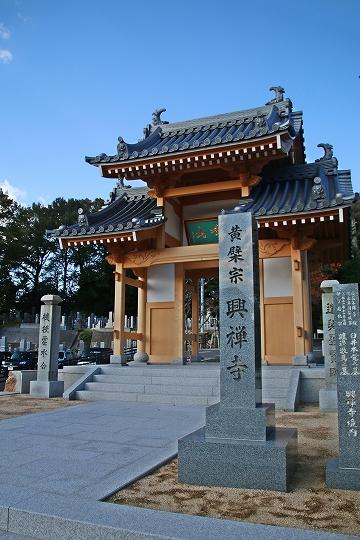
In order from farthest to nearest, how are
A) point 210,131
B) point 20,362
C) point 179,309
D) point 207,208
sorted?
point 20,362, point 210,131, point 207,208, point 179,309

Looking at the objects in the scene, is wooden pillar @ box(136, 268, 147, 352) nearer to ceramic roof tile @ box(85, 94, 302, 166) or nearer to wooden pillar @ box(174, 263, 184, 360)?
wooden pillar @ box(174, 263, 184, 360)

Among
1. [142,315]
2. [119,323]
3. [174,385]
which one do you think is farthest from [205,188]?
[174,385]

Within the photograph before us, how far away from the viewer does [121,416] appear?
Result: 8.01 metres

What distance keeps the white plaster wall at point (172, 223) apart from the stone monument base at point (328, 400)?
6.44 metres

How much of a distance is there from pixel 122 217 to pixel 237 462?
9.75 meters

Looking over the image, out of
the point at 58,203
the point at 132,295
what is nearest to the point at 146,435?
the point at 132,295

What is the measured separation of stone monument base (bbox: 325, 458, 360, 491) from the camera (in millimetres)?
4051

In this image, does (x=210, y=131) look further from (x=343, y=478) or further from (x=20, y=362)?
(x=343, y=478)

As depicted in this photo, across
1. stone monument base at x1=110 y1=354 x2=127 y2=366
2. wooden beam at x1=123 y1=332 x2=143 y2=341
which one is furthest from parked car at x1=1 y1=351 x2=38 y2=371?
wooden beam at x1=123 y1=332 x2=143 y2=341

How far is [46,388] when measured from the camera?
1099 cm

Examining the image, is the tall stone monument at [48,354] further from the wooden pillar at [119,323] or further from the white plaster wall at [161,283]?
the white plaster wall at [161,283]

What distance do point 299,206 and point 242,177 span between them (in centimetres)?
208

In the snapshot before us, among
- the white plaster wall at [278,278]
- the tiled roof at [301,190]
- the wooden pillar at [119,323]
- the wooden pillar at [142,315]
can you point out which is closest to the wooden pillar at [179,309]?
the wooden pillar at [142,315]

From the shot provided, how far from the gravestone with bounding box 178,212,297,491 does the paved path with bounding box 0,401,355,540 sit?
2.40ft
